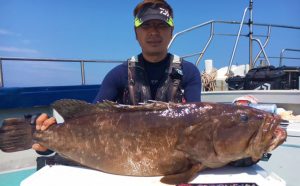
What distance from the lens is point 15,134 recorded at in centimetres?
279

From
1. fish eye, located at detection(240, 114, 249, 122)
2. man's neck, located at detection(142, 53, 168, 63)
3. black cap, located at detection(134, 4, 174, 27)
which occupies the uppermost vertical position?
black cap, located at detection(134, 4, 174, 27)

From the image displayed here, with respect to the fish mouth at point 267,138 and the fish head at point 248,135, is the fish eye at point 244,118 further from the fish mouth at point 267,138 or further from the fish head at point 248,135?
the fish mouth at point 267,138

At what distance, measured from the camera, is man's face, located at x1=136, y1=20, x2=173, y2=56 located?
344cm

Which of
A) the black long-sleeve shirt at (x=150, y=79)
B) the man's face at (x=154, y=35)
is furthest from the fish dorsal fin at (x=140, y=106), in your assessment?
the man's face at (x=154, y=35)

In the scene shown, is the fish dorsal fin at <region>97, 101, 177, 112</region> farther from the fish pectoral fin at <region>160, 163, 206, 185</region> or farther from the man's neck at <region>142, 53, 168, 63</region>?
the man's neck at <region>142, 53, 168, 63</region>

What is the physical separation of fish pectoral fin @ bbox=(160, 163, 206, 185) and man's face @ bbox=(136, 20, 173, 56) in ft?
5.61

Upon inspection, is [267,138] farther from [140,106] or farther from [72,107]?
[72,107]

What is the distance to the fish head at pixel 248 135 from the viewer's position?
2.18 metres

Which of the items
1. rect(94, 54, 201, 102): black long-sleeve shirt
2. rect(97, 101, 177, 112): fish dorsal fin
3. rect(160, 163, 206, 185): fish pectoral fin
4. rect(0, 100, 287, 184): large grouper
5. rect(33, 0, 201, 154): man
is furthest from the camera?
rect(94, 54, 201, 102): black long-sleeve shirt

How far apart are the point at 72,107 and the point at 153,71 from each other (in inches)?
51.4

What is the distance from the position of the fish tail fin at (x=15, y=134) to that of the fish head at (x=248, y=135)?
1740 millimetres

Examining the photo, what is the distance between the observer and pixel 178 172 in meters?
2.33

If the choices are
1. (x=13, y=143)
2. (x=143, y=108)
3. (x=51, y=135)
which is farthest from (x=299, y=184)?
(x=13, y=143)

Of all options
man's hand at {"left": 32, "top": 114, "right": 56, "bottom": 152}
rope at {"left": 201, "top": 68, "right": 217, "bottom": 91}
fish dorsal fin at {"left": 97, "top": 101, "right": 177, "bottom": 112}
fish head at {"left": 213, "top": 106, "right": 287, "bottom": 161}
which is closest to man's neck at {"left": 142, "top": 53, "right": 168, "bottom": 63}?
fish dorsal fin at {"left": 97, "top": 101, "right": 177, "bottom": 112}
